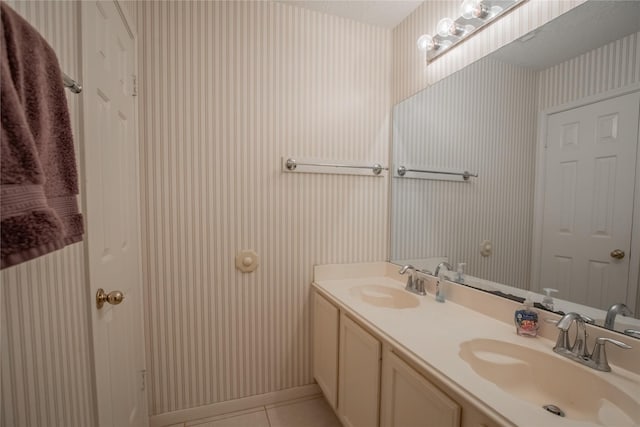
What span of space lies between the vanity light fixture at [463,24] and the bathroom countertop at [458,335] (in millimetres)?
1276

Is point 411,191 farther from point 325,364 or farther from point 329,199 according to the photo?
point 325,364

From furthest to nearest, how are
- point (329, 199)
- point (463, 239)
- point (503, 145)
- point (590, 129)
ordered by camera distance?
point (329, 199) < point (463, 239) < point (503, 145) < point (590, 129)

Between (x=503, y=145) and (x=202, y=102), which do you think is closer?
(x=503, y=145)

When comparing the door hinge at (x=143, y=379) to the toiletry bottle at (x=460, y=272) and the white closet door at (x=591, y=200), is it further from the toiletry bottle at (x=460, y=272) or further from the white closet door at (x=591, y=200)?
the white closet door at (x=591, y=200)

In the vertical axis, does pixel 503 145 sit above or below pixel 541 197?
above

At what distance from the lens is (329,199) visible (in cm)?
182

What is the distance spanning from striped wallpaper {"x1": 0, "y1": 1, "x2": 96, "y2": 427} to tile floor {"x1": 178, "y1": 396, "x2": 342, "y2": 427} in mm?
949

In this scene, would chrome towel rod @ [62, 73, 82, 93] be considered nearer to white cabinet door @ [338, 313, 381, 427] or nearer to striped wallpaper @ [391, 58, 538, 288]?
white cabinet door @ [338, 313, 381, 427]

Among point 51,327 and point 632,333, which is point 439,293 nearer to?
point 632,333

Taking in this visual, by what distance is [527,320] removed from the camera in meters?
1.03

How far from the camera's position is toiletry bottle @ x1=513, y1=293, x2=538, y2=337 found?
1.02 meters

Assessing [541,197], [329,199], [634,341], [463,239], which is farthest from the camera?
[329,199]

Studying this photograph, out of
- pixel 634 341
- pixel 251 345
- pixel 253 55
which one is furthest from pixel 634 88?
pixel 251 345

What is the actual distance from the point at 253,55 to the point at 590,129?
5.35ft
